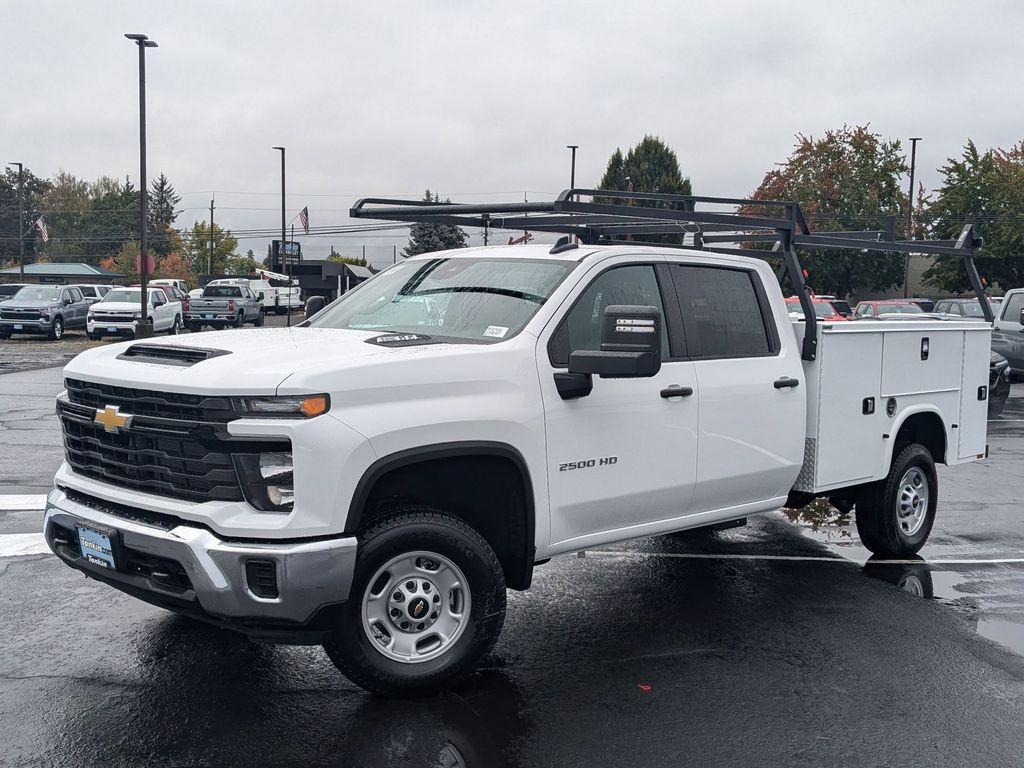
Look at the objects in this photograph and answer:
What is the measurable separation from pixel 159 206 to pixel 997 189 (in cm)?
11518

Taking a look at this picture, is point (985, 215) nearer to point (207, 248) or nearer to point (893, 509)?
point (893, 509)

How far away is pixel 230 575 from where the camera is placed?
3900 mm

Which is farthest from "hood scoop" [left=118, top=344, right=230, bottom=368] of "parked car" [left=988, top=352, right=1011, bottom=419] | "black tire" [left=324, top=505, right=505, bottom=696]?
"parked car" [left=988, top=352, right=1011, bottom=419]

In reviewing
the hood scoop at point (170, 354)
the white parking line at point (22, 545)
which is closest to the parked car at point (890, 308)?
the white parking line at point (22, 545)

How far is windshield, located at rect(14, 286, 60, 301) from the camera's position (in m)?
32.7

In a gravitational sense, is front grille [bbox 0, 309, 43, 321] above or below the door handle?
below

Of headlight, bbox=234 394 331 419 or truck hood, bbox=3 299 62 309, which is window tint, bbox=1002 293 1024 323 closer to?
headlight, bbox=234 394 331 419

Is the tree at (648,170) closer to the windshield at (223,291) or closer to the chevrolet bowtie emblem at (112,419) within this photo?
the windshield at (223,291)

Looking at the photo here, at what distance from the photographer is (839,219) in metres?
49.0

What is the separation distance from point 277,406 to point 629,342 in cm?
156

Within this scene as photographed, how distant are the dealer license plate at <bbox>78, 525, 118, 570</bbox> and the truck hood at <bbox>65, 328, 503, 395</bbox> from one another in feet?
2.14

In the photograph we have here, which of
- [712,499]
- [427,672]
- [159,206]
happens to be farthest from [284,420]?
[159,206]

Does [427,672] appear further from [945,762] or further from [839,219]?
[839,219]

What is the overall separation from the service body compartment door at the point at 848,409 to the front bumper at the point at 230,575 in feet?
11.3
